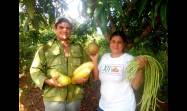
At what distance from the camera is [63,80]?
219 centimetres

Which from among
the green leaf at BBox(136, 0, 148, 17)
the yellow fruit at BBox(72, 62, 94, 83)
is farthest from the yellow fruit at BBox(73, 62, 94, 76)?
the green leaf at BBox(136, 0, 148, 17)

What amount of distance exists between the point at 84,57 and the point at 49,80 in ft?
0.52

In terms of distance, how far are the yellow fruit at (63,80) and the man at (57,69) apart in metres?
0.01

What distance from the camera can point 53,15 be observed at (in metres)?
2.24

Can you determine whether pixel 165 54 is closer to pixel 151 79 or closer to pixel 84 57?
pixel 151 79

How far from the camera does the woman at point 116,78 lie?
2195 mm

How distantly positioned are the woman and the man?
77 mm

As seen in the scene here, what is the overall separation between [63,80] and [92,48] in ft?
0.54

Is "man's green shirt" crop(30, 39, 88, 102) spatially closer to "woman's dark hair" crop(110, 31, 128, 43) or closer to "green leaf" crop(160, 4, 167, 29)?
"woman's dark hair" crop(110, 31, 128, 43)

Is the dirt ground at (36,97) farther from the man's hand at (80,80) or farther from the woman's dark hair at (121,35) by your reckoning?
the woman's dark hair at (121,35)
